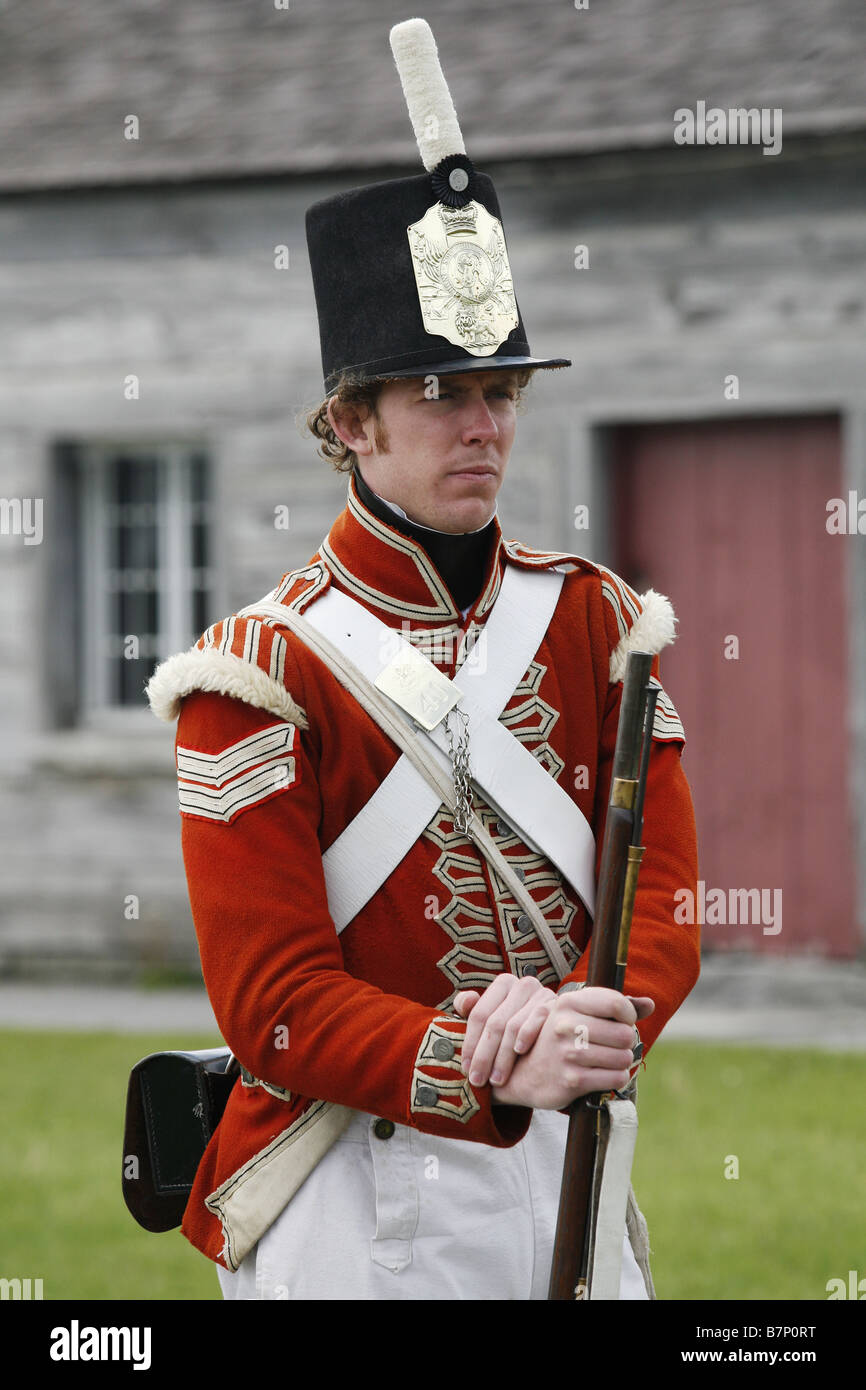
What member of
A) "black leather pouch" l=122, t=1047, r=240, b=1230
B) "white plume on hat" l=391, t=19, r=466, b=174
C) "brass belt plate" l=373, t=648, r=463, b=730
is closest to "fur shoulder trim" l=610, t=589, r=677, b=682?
"brass belt plate" l=373, t=648, r=463, b=730

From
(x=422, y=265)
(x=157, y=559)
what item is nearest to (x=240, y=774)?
(x=422, y=265)

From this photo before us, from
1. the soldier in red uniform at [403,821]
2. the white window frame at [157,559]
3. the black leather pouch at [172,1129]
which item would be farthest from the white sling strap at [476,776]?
the white window frame at [157,559]

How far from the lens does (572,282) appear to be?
1037cm

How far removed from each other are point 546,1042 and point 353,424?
96 cm

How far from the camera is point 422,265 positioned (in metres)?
2.80

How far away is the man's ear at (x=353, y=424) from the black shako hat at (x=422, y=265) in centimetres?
3

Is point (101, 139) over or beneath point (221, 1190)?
over

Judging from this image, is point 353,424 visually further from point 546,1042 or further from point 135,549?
point 135,549

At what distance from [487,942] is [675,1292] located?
309cm

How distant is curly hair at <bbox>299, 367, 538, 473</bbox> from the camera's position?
2822 mm

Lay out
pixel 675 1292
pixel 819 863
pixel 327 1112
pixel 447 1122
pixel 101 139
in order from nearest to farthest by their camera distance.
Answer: pixel 447 1122 < pixel 327 1112 < pixel 675 1292 < pixel 819 863 < pixel 101 139

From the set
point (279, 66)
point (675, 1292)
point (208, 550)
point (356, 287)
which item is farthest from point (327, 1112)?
point (279, 66)

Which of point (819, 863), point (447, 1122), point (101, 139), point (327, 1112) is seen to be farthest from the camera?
point (101, 139)
